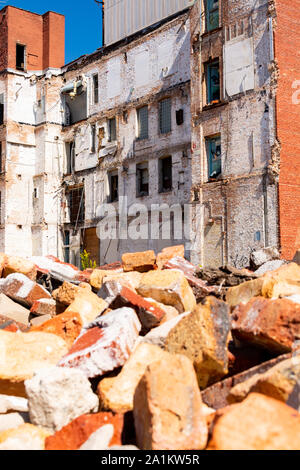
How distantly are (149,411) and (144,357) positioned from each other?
1295 mm

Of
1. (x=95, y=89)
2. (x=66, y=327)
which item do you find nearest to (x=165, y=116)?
(x=95, y=89)

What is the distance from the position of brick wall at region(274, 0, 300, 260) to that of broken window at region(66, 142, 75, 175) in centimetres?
1334

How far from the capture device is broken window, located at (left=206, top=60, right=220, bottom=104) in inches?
740

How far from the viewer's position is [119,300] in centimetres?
692

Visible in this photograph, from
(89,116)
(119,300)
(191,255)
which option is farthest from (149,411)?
(89,116)

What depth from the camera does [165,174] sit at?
22172 mm

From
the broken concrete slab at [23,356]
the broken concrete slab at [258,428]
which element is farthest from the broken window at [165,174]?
the broken concrete slab at [258,428]

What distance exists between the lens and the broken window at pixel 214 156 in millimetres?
18641

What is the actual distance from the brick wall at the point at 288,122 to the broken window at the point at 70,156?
525 inches

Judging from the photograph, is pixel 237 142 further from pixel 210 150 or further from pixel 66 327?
pixel 66 327

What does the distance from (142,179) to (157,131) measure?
2.26m

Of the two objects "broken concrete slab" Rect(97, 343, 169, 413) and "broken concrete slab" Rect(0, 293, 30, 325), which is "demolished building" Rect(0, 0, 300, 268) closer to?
"broken concrete slab" Rect(0, 293, 30, 325)

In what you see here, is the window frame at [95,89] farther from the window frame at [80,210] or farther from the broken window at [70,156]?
the window frame at [80,210]

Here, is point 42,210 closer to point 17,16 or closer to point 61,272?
point 17,16
